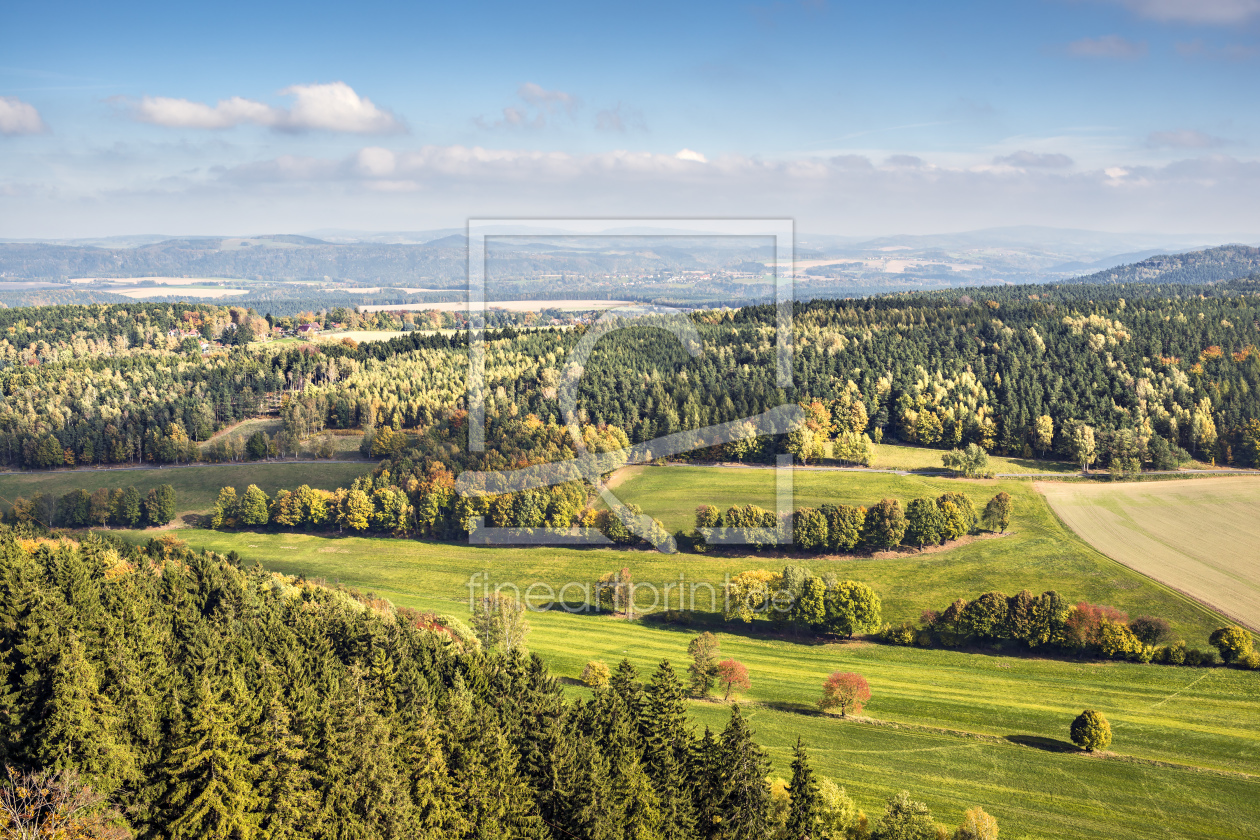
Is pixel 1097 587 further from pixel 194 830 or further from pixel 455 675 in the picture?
pixel 194 830

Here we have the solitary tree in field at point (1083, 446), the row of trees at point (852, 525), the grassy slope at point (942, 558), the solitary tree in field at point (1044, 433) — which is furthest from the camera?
the solitary tree in field at point (1044, 433)

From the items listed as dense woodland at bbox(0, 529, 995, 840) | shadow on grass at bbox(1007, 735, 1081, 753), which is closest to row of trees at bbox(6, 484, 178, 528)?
dense woodland at bbox(0, 529, 995, 840)

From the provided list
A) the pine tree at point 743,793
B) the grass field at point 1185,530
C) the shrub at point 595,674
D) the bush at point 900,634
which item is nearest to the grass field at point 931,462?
the grass field at point 1185,530

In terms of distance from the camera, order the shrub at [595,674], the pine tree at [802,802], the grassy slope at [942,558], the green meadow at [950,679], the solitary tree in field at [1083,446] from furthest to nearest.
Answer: the solitary tree in field at [1083,446]
the grassy slope at [942,558]
the shrub at [595,674]
the green meadow at [950,679]
the pine tree at [802,802]

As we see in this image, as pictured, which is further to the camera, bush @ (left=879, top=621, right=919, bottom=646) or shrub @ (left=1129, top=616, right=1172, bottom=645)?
bush @ (left=879, top=621, right=919, bottom=646)

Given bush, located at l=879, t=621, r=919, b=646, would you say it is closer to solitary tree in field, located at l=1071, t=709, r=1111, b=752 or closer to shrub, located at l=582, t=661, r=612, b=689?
solitary tree in field, located at l=1071, t=709, r=1111, b=752

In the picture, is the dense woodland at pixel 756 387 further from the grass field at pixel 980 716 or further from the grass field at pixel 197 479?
the grass field at pixel 980 716

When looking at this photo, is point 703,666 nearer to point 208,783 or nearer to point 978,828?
point 978,828
